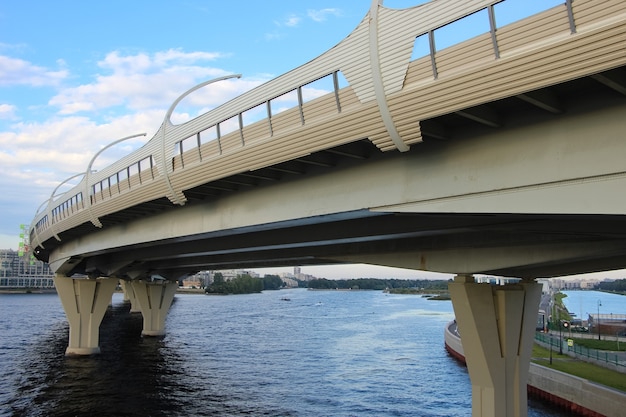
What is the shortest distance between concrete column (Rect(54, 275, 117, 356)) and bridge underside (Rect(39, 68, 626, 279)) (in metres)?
22.6

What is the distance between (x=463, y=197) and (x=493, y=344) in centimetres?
1055

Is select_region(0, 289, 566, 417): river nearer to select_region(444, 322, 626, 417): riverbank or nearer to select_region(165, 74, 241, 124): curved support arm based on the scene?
select_region(444, 322, 626, 417): riverbank

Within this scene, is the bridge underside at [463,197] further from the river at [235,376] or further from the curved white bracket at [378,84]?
the river at [235,376]

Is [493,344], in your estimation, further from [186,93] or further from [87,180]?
[87,180]

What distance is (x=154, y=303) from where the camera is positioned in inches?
2357

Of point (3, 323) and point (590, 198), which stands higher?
point (590, 198)

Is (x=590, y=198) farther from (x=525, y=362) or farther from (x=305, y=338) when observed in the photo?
(x=305, y=338)

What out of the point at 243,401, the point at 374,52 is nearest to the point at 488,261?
the point at 374,52

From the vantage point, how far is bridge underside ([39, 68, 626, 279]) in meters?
8.90

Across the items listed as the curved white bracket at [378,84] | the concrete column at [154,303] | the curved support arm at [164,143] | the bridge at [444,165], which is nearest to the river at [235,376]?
the concrete column at [154,303]

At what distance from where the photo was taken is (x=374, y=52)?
11219mm

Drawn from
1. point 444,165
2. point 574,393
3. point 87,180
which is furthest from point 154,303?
point 444,165

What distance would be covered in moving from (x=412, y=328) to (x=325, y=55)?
6526cm

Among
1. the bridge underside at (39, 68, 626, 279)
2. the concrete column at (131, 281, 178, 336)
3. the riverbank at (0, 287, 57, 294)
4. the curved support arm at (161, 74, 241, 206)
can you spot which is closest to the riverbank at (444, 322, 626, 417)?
the bridge underside at (39, 68, 626, 279)
